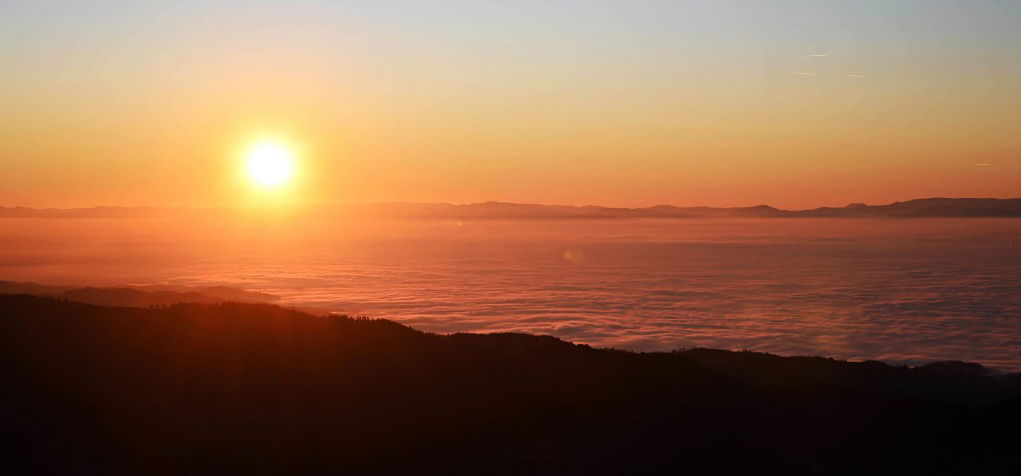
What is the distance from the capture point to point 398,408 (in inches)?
685

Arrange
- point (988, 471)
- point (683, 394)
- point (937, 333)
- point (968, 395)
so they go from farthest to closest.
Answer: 1. point (937, 333)
2. point (968, 395)
3. point (683, 394)
4. point (988, 471)

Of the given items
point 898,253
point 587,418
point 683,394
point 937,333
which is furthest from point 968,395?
point 898,253

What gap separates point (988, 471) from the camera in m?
17.6

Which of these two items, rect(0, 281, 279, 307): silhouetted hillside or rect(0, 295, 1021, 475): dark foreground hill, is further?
rect(0, 281, 279, 307): silhouetted hillside

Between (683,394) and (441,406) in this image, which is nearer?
(441,406)

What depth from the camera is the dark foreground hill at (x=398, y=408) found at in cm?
1489

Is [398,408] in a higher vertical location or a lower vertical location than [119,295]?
higher

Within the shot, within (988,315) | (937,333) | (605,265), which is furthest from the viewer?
(605,265)

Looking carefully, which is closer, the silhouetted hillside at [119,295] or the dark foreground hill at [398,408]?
the dark foreground hill at [398,408]

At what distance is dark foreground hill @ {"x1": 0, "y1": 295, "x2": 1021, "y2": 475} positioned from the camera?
14891 millimetres

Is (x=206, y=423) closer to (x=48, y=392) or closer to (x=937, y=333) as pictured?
(x=48, y=392)

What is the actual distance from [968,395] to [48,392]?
2727cm

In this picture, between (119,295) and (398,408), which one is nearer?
(398,408)

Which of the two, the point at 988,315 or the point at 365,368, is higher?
the point at 365,368
